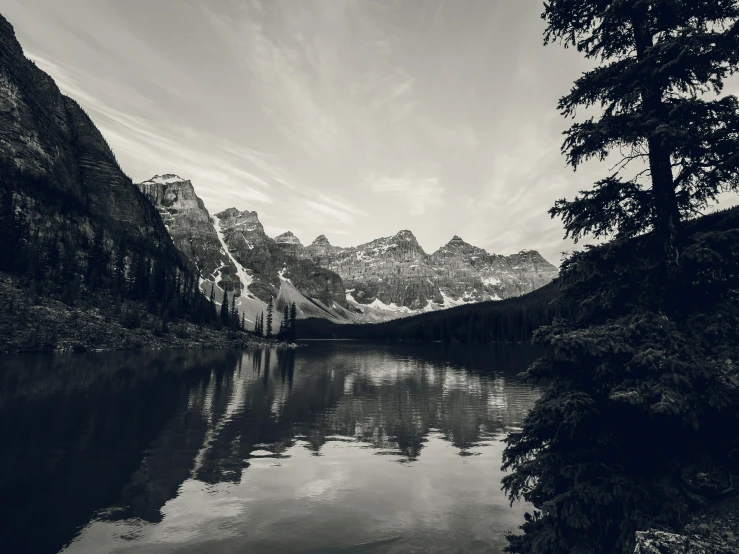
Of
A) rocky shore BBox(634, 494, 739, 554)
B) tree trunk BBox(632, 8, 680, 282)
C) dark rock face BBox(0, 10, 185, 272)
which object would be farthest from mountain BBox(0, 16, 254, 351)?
tree trunk BBox(632, 8, 680, 282)

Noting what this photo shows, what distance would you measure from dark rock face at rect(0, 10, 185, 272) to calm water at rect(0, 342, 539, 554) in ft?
380

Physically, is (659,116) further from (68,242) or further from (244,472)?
(68,242)

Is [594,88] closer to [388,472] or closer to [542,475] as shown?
[542,475]

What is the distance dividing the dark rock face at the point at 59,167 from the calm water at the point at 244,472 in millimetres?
115885

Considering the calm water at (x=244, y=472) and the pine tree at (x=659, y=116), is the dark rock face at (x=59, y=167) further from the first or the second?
the pine tree at (x=659, y=116)

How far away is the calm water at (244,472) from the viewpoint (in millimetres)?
11820

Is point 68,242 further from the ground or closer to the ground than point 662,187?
further from the ground

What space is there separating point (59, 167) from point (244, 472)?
17708 cm

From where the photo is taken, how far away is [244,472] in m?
17.6

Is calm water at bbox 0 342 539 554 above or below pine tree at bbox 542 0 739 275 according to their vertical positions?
below

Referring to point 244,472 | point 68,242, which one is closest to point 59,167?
point 68,242

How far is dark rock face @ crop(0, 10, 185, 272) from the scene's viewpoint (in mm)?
125750

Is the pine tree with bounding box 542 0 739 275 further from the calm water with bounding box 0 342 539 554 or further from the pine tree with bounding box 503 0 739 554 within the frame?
the calm water with bounding box 0 342 539 554

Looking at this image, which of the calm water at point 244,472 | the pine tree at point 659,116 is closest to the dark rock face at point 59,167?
the calm water at point 244,472
